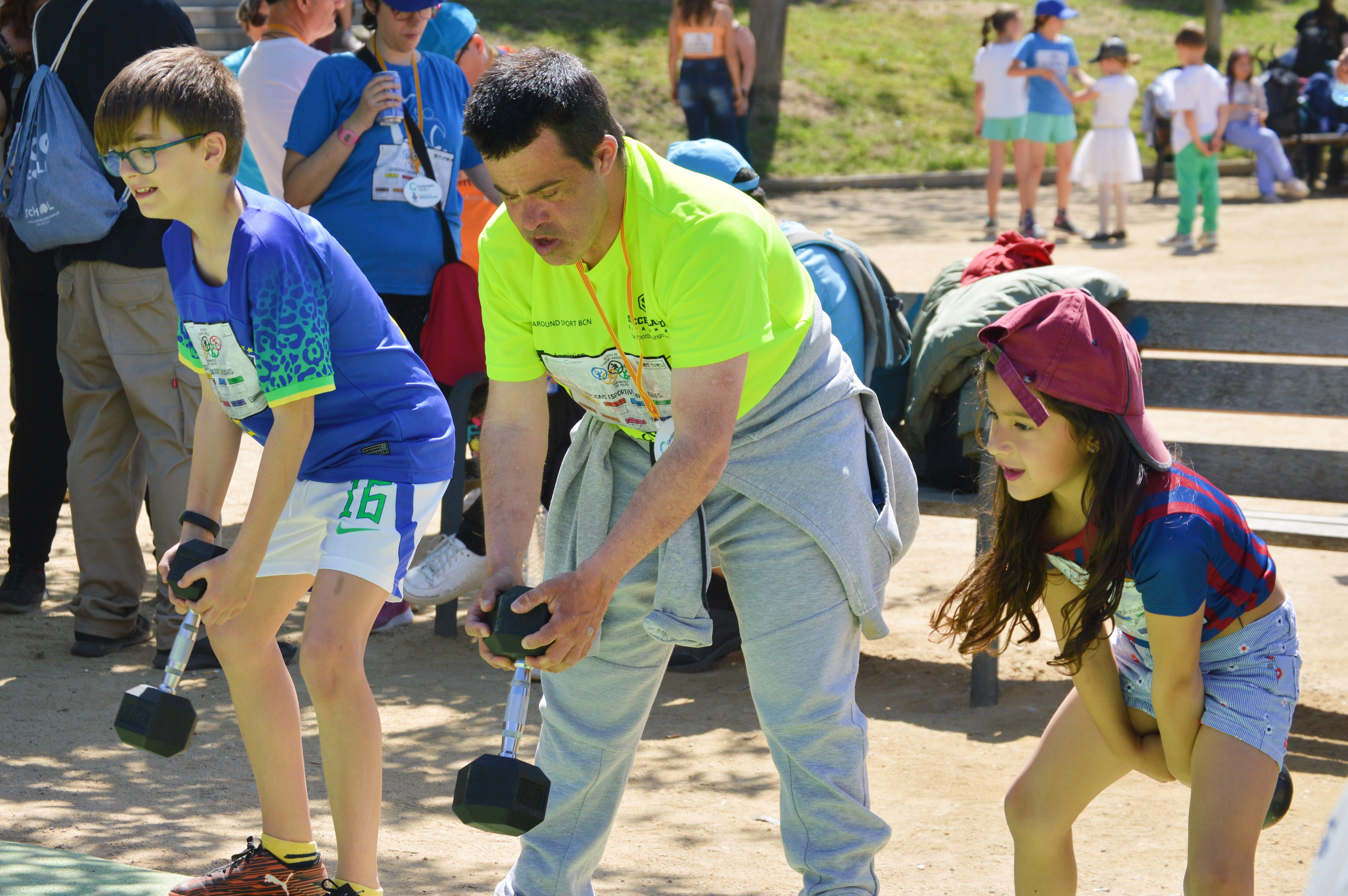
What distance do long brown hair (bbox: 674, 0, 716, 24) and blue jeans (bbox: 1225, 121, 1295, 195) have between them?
5.87 metres

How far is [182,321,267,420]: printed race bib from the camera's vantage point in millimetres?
2846

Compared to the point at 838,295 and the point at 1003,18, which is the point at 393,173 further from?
the point at 1003,18

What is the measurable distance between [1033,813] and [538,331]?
4.28 ft

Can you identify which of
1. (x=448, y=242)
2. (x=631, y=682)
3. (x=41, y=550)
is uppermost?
(x=448, y=242)

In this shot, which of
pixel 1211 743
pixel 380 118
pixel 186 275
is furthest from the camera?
pixel 380 118

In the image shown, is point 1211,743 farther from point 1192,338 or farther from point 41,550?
point 41,550

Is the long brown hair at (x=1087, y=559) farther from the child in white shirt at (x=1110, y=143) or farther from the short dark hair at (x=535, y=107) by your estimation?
the child in white shirt at (x=1110, y=143)

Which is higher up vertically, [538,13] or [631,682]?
[538,13]

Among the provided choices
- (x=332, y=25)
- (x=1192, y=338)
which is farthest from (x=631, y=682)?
(x=332, y=25)

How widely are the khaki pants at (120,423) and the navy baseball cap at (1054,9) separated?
943 centimetres

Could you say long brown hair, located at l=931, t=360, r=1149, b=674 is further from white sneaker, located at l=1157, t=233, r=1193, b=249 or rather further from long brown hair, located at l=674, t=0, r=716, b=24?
long brown hair, located at l=674, t=0, r=716, b=24

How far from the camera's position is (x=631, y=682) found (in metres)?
2.81

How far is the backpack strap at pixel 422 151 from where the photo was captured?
479cm

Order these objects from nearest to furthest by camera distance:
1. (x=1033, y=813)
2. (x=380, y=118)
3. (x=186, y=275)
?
(x=1033, y=813)
(x=186, y=275)
(x=380, y=118)
